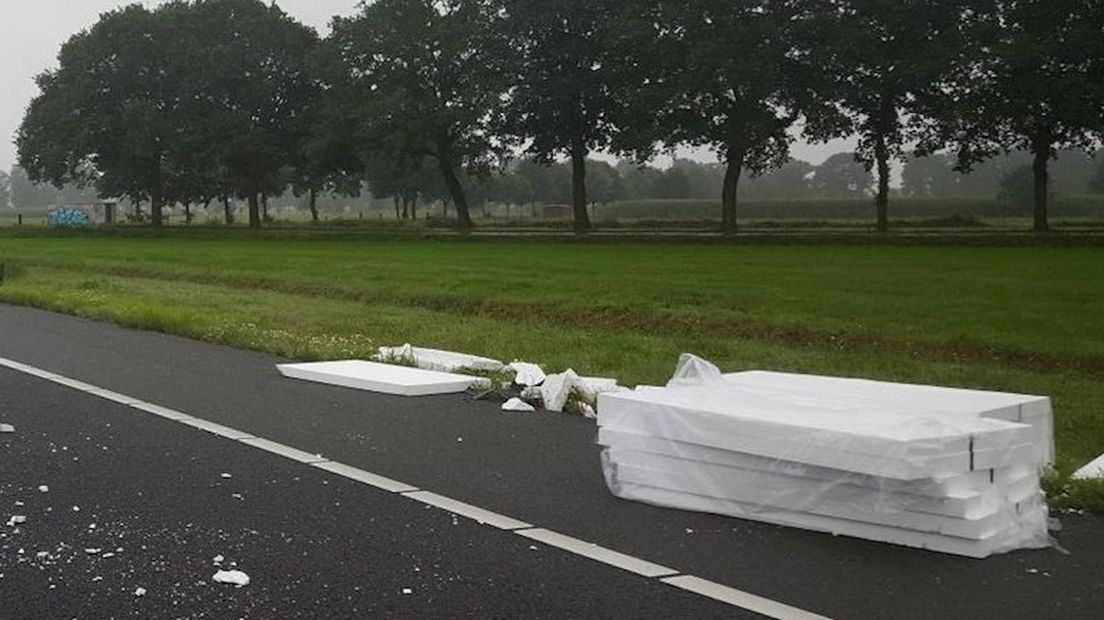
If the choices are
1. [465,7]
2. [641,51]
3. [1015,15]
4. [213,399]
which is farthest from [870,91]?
[213,399]

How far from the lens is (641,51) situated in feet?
A: 200

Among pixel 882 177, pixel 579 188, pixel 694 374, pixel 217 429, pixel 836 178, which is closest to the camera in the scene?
pixel 694 374

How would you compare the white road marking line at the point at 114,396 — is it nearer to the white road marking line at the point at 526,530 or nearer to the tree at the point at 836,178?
the white road marking line at the point at 526,530

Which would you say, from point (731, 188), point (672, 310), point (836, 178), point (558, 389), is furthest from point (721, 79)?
point (836, 178)

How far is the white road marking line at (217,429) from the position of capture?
29.1 feet

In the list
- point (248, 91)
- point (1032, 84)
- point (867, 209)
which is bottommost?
point (867, 209)

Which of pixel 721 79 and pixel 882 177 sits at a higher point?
pixel 721 79

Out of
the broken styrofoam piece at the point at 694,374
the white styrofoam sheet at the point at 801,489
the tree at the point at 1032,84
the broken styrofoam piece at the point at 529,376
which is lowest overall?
the broken styrofoam piece at the point at 529,376

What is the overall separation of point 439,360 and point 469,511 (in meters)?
6.61

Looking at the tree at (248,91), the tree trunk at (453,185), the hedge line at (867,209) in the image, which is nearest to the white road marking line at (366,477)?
the hedge line at (867,209)

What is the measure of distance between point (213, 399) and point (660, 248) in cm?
3544

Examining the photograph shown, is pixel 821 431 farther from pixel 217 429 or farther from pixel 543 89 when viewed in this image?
pixel 543 89

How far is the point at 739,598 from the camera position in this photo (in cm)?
514

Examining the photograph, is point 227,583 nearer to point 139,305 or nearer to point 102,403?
point 102,403
